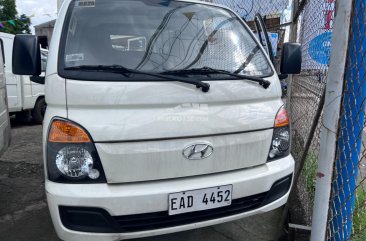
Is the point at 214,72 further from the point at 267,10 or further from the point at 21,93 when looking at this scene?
the point at 21,93

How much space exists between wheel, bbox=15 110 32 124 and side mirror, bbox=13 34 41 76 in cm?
525

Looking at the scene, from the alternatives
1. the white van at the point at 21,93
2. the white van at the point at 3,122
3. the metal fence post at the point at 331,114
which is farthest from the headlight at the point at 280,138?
the white van at the point at 21,93

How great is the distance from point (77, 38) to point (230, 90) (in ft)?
3.54

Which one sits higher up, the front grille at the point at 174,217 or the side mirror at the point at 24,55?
the side mirror at the point at 24,55

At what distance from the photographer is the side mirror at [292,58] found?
2660 mm

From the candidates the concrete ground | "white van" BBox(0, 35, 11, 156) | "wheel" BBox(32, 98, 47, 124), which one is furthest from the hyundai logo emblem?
"wheel" BBox(32, 98, 47, 124)

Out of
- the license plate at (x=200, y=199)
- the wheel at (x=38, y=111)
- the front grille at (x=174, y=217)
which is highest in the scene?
the license plate at (x=200, y=199)

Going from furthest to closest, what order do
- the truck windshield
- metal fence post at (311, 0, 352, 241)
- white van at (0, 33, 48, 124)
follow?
white van at (0, 33, 48, 124)
the truck windshield
metal fence post at (311, 0, 352, 241)

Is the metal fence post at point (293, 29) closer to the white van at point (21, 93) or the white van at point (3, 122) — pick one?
Result: the white van at point (3, 122)

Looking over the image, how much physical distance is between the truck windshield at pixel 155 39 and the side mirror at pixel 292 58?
0.23 metres

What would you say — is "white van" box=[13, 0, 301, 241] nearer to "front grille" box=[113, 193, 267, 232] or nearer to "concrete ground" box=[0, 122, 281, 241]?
"front grille" box=[113, 193, 267, 232]

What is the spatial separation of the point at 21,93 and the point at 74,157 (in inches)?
213

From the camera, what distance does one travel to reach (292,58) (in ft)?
8.73

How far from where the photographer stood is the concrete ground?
2.63m
